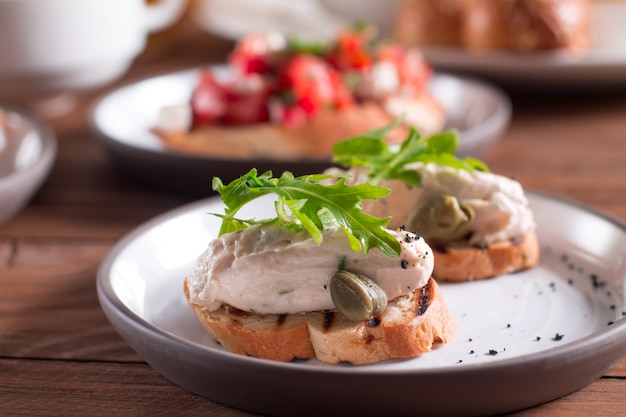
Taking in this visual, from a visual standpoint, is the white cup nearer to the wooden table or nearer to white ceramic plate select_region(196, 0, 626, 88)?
the wooden table

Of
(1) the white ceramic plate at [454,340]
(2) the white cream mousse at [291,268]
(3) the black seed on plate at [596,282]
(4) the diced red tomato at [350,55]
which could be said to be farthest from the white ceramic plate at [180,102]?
(2) the white cream mousse at [291,268]

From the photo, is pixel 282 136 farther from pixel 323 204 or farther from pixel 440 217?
pixel 323 204

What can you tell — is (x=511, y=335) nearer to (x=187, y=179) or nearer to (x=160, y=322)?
(x=160, y=322)

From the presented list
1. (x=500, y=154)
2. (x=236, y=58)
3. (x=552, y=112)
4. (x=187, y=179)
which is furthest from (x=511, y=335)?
(x=552, y=112)

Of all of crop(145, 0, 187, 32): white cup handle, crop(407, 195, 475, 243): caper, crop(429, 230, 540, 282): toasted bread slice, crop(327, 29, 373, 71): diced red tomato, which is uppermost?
crop(407, 195, 475, 243): caper

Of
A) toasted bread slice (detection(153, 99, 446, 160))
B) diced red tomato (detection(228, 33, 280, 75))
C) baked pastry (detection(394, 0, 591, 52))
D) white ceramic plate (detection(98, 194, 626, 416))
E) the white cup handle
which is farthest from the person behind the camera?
baked pastry (detection(394, 0, 591, 52))

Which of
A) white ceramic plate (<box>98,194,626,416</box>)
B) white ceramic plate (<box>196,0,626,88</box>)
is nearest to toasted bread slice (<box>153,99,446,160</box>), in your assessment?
white ceramic plate (<box>196,0,626,88</box>)
